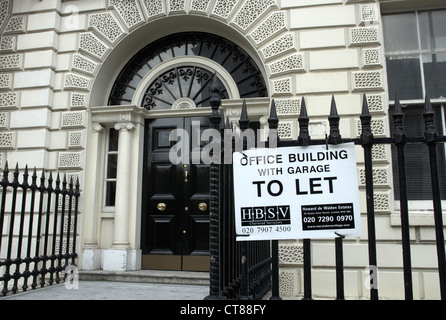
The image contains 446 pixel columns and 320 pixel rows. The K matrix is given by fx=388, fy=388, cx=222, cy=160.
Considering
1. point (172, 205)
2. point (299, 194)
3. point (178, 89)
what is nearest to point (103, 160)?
point (172, 205)

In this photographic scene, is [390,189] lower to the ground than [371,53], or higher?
lower

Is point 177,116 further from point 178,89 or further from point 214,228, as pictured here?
point 214,228

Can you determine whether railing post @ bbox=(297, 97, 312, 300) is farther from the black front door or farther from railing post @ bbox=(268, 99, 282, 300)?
the black front door

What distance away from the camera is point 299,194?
9.25 feet

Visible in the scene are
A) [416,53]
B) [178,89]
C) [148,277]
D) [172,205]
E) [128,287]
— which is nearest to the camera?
[128,287]

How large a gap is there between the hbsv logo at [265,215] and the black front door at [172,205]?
450 cm

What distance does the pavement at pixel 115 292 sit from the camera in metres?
5.17

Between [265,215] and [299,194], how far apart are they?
11.4 inches

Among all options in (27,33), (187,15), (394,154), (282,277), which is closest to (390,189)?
(394,154)

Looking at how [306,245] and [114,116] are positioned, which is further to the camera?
[114,116]

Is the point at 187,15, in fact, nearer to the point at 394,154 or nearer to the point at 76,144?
the point at 76,144
